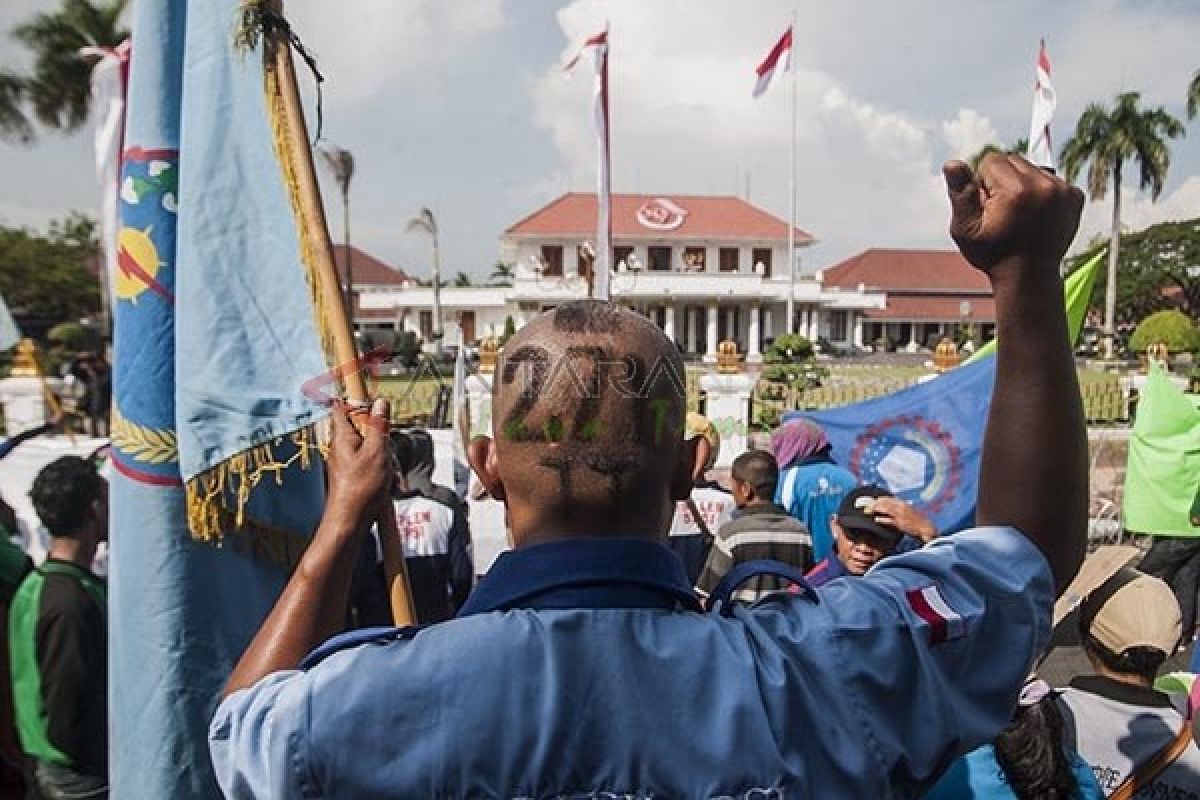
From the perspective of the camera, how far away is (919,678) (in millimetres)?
936

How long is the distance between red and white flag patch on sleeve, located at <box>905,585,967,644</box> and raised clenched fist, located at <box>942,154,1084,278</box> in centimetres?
35

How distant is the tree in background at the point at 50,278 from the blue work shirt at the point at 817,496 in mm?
3213

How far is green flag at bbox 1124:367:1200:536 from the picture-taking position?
480 centimetres

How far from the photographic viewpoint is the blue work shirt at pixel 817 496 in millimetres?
4000

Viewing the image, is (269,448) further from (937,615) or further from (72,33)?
(72,33)

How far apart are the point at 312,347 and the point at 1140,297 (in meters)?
56.3

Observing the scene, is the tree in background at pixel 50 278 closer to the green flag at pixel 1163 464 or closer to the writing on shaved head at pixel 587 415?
the writing on shaved head at pixel 587 415

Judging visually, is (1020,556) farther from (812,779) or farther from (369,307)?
(369,307)

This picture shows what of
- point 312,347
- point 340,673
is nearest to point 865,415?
point 312,347

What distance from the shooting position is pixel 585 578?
95cm

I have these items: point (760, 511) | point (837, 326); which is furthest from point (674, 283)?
point (760, 511)

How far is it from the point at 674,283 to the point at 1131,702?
1488 inches

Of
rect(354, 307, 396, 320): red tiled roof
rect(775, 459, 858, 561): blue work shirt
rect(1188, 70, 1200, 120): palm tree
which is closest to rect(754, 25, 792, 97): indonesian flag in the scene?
rect(775, 459, 858, 561): blue work shirt

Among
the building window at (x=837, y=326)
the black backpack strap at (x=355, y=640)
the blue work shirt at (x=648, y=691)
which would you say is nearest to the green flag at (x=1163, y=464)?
the blue work shirt at (x=648, y=691)
